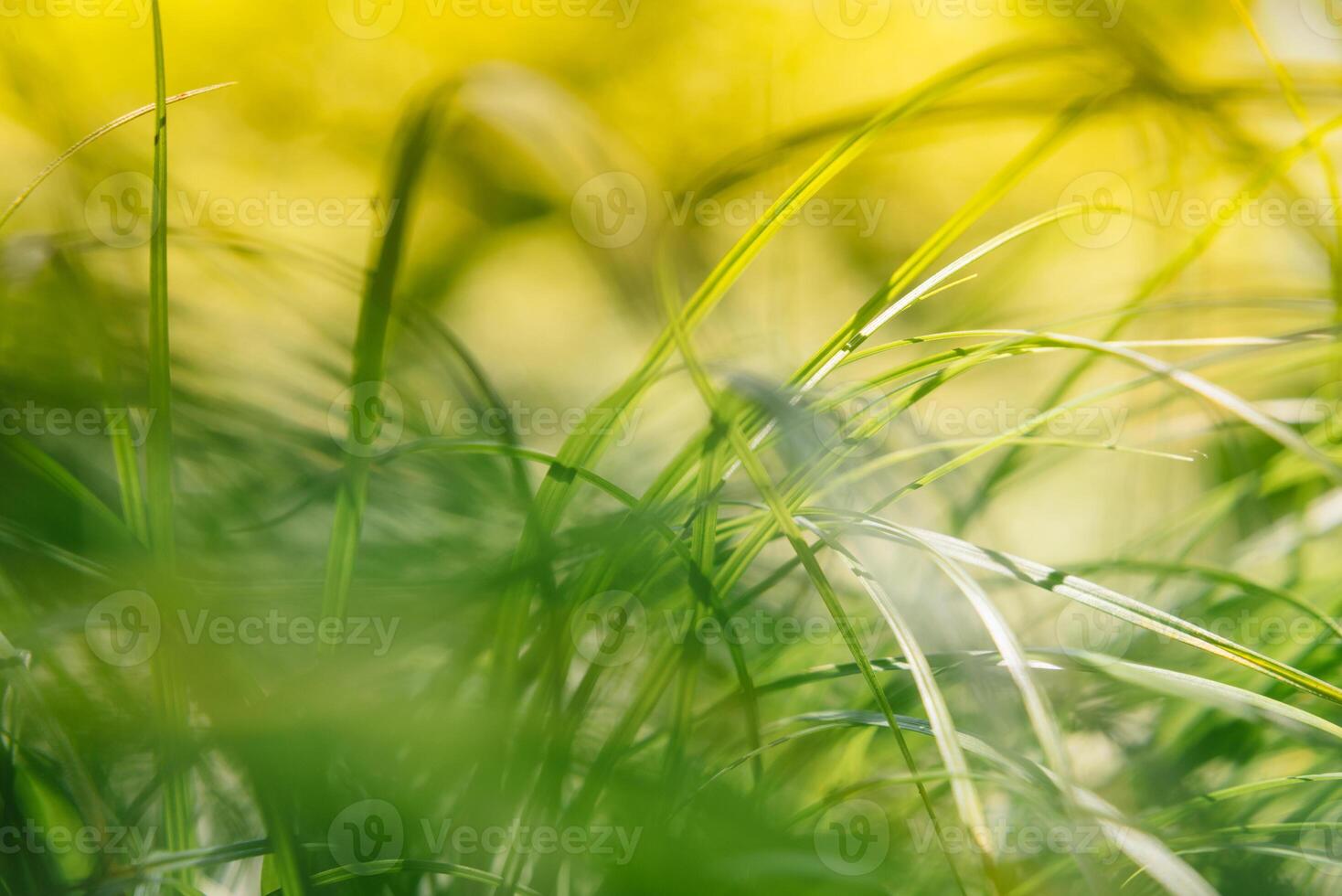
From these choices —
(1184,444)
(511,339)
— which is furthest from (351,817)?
(511,339)

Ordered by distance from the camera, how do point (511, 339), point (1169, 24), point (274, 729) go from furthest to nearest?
point (511, 339) → point (1169, 24) → point (274, 729)

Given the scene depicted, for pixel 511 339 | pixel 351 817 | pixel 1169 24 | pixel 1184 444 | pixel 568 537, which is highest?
pixel 1169 24

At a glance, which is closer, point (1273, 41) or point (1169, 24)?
point (1273, 41)

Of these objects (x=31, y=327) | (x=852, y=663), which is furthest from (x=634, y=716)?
(x=31, y=327)

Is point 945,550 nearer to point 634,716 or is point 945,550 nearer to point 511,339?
point 634,716

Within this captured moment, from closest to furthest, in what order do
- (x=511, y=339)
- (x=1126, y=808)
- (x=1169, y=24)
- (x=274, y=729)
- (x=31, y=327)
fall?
(x=274, y=729)
(x=1126, y=808)
(x=31, y=327)
(x=1169, y=24)
(x=511, y=339)

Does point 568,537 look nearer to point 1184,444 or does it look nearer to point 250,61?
point 1184,444

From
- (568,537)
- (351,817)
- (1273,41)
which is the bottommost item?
(351,817)

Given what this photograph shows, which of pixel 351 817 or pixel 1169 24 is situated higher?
pixel 1169 24

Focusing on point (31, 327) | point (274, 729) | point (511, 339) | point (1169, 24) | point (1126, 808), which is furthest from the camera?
point (511, 339)
